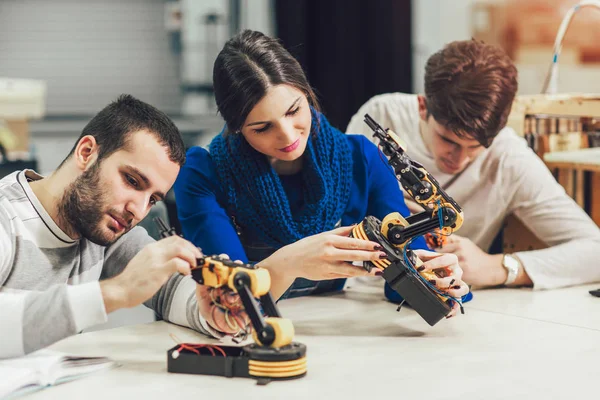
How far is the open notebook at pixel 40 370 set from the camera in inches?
41.9

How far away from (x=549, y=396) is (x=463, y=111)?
792 mm

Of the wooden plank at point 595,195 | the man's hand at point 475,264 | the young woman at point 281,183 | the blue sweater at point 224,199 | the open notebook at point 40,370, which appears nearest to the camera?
the open notebook at point 40,370

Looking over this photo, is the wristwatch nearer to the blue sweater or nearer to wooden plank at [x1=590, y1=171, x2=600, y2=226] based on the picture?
the blue sweater

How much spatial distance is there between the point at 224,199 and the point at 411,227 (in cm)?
44

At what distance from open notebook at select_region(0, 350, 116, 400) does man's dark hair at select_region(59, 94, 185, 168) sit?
13.1 inches

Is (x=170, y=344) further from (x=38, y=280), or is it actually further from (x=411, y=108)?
(x=411, y=108)

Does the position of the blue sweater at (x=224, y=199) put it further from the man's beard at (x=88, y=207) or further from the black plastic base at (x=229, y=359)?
the black plastic base at (x=229, y=359)

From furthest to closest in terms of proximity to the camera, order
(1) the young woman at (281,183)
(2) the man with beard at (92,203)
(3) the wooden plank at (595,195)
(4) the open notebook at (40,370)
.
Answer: (3) the wooden plank at (595,195)
(1) the young woman at (281,183)
(2) the man with beard at (92,203)
(4) the open notebook at (40,370)

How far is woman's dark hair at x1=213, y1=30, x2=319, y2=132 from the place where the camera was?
57.3 inches

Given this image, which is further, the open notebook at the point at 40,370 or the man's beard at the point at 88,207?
the man's beard at the point at 88,207

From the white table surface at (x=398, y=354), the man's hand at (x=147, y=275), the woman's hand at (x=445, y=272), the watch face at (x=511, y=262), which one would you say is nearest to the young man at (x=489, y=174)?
the watch face at (x=511, y=262)

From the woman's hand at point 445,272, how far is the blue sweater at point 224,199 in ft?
0.42

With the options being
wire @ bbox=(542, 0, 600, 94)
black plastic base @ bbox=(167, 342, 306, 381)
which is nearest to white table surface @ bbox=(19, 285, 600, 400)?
black plastic base @ bbox=(167, 342, 306, 381)

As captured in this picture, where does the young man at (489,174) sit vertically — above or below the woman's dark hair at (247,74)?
below
